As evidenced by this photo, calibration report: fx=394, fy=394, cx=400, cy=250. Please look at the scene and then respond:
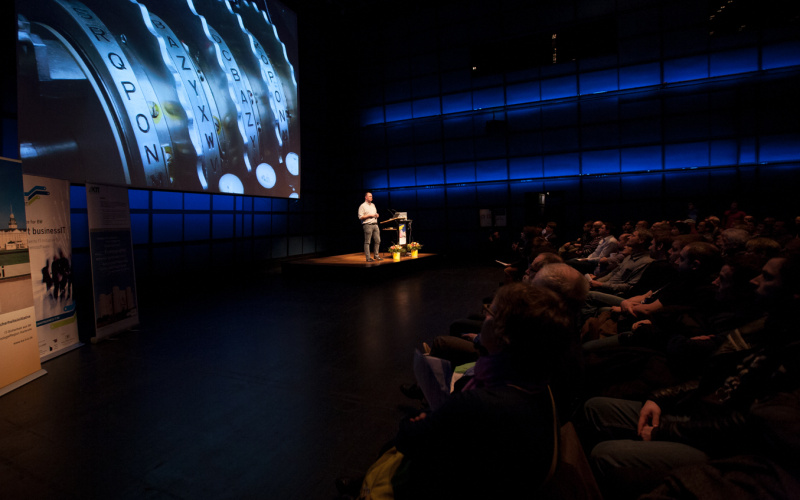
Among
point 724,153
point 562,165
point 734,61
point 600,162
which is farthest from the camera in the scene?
point 562,165

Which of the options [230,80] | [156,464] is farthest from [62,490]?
[230,80]

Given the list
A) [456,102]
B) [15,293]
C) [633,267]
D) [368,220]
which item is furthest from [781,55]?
[15,293]

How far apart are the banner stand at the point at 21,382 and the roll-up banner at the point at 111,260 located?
2.75 feet

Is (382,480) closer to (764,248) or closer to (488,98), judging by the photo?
(764,248)

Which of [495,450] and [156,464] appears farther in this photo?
[156,464]

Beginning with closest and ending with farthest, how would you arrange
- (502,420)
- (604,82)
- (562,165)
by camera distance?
1. (502,420)
2. (604,82)
3. (562,165)

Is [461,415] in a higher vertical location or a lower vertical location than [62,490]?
higher

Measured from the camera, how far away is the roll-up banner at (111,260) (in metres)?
3.96

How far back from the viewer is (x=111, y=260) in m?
4.19

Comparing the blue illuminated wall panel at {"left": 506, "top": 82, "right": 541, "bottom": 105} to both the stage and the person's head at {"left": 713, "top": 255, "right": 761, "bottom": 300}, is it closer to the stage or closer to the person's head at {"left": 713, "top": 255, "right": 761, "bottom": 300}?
the stage

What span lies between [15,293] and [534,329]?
375cm

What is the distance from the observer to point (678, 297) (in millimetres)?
2551

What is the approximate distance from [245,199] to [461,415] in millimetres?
8932

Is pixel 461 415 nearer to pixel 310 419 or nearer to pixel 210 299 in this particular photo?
pixel 310 419
